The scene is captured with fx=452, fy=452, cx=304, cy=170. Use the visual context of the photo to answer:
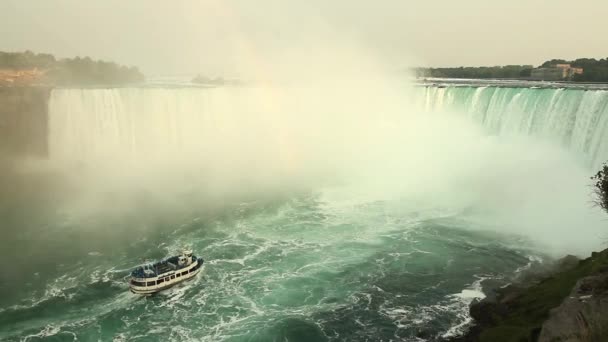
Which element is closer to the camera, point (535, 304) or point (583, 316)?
point (583, 316)

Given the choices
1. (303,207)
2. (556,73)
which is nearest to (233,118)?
(303,207)

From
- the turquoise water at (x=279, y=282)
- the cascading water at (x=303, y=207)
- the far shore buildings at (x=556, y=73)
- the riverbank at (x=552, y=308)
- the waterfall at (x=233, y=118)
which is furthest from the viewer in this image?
the far shore buildings at (x=556, y=73)

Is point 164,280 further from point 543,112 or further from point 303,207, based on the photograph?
point 543,112

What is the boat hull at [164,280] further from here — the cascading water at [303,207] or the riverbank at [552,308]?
the riverbank at [552,308]

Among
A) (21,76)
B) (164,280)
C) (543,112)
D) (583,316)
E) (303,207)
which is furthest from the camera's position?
(21,76)

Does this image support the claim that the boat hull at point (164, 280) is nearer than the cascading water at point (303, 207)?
No

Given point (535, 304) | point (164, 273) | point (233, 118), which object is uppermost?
point (233, 118)

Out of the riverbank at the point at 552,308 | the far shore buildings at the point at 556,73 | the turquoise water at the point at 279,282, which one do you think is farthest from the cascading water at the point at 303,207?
the far shore buildings at the point at 556,73
